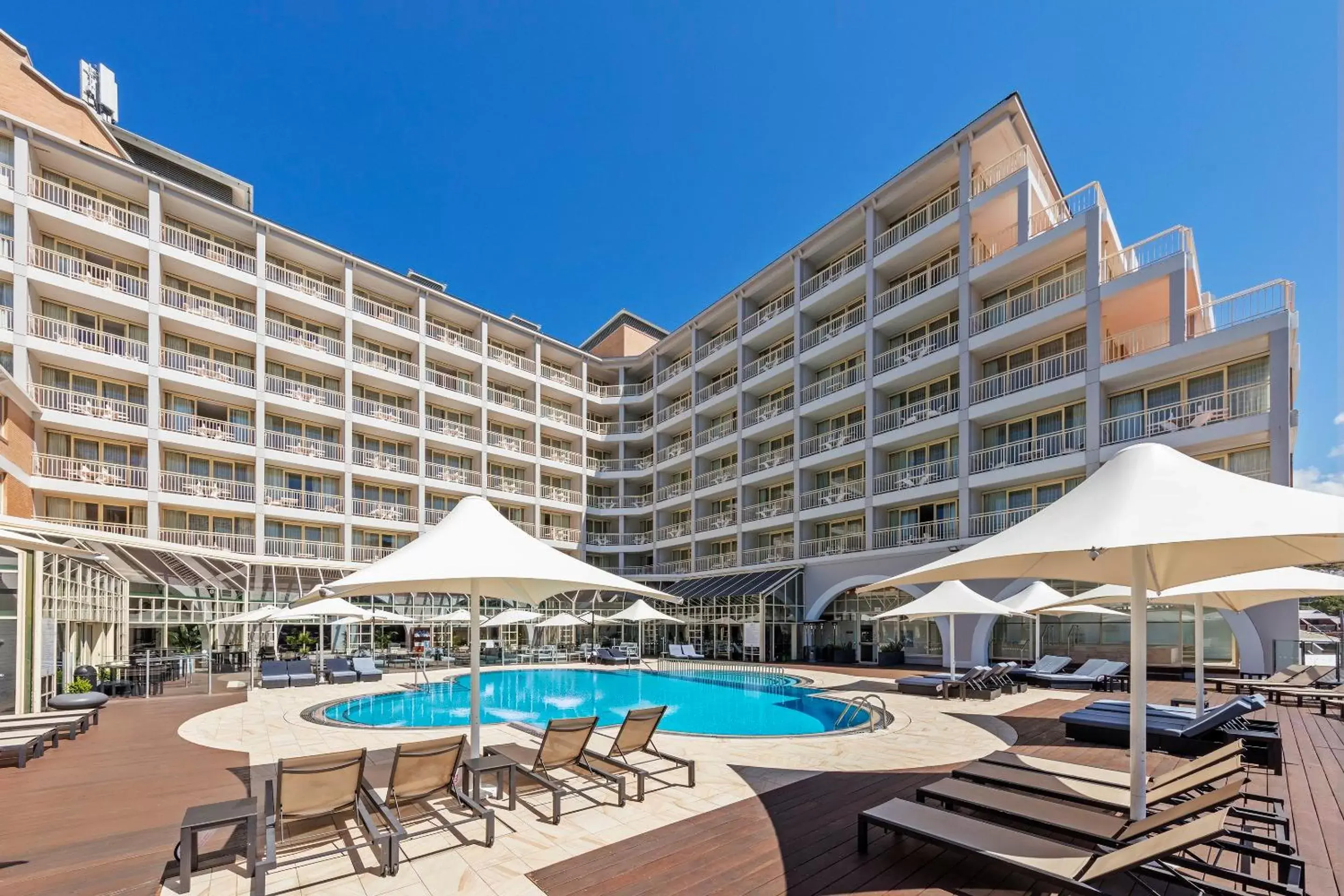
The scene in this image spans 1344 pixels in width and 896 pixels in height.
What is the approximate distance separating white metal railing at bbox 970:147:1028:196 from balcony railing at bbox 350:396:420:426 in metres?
25.1

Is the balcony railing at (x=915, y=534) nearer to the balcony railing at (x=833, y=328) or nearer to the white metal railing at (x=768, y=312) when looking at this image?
the balcony railing at (x=833, y=328)

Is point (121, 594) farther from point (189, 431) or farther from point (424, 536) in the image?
point (424, 536)

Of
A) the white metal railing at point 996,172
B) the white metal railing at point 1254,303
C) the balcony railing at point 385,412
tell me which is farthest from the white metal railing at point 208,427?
the white metal railing at point 1254,303

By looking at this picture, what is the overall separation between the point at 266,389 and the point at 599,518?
1860 centimetres

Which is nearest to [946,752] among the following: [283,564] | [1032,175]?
[1032,175]

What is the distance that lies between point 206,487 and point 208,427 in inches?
93.8

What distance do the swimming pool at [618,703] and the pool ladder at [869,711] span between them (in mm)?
126

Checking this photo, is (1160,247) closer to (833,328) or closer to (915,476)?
(915,476)

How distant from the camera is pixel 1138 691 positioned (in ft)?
16.0

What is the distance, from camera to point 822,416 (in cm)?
2862

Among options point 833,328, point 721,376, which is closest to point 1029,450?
point 833,328

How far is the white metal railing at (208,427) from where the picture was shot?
951 inches

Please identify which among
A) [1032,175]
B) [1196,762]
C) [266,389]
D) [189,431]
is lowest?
[1196,762]

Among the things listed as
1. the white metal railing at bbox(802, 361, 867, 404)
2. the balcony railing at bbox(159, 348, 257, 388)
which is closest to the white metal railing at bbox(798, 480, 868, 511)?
the white metal railing at bbox(802, 361, 867, 404)
